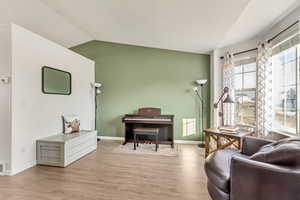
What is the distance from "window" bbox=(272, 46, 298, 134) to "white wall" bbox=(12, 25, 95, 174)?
14.4 ft

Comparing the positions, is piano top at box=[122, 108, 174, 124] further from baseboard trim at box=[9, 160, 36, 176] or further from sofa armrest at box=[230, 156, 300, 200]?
sofa armrest at box=[230, 156, 300, 200]

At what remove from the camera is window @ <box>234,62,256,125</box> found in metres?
3.62

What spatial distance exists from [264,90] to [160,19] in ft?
7.86

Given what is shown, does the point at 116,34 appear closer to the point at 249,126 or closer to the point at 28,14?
the point at 28,14

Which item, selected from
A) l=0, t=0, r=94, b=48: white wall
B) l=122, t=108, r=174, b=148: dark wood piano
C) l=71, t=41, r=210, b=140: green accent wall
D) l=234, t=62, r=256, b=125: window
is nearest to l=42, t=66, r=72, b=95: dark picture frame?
l=0, t=0, r=94, b=48: white wall

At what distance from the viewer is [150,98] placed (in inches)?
187

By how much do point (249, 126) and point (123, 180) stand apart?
2.96 meters

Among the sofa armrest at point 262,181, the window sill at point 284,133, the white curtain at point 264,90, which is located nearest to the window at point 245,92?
the white curtain at point 264,90

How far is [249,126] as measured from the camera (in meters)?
3.64

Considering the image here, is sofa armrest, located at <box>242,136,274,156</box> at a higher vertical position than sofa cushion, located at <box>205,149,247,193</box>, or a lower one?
higher

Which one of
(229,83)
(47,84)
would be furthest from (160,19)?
(47,84)

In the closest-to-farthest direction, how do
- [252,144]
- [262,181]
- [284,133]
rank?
[262,181] < [252,144] < [284,133]

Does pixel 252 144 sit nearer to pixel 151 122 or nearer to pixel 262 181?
pixel 262 181

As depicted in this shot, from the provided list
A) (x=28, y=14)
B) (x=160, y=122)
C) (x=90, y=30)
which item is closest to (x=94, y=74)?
(x=90, y=30)
